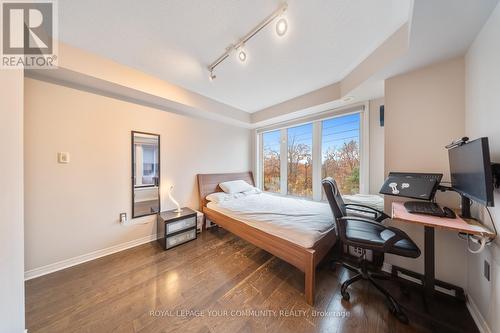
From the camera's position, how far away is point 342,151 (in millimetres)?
2947

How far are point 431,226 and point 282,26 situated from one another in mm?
1950

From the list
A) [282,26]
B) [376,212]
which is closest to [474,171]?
[376,212]

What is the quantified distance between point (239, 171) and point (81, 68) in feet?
10.0

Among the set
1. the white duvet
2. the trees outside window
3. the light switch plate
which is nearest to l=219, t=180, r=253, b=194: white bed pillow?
the white duvet

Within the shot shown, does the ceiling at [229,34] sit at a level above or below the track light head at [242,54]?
above

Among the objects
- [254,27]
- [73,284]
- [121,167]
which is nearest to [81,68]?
[121,167]

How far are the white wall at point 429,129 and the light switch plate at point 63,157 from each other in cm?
378

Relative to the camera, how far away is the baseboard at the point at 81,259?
1803 mm

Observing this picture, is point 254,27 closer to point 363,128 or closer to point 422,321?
point 363,128

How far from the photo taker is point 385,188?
1679mm

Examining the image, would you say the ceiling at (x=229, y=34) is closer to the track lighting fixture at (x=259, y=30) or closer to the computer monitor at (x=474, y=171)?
the track lighting fixture at (x=259, y=30)

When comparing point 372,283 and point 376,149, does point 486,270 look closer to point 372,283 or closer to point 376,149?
point 372,283

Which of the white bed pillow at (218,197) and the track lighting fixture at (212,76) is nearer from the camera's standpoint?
the track lighting fixture at (212,76)

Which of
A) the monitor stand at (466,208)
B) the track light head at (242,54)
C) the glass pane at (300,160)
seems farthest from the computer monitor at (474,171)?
the glass pane at (300,160)
